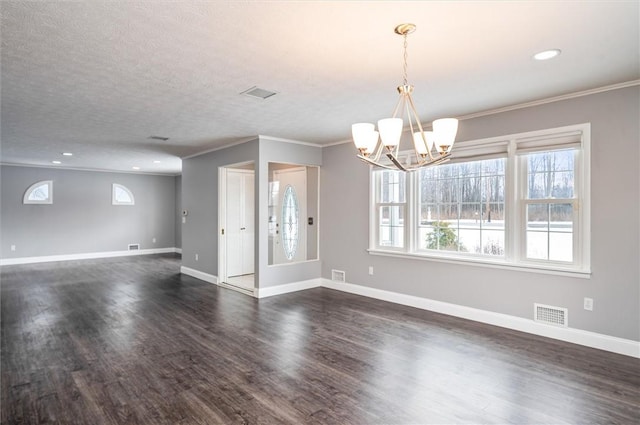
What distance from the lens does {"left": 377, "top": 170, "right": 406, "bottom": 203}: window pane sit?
5.32 metres

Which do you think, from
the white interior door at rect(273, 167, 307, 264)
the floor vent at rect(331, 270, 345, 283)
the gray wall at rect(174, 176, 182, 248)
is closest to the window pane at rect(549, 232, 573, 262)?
the floor vent at rect(331, 270, 345, 283)

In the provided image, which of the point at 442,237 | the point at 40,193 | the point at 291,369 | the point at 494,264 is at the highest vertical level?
the point at 40,193

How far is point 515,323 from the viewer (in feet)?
13.4

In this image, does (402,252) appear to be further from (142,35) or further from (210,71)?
(142,35)

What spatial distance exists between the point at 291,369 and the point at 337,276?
3.11 m

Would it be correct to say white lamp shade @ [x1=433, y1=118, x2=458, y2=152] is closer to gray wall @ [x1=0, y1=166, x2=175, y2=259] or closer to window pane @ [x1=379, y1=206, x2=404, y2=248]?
window pane @ [x1=379, y1=206, x2=404, y2=248]

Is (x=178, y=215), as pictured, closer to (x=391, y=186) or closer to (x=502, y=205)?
(x=391, y=186)

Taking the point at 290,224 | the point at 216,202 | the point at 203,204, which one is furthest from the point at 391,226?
the point at 203,204

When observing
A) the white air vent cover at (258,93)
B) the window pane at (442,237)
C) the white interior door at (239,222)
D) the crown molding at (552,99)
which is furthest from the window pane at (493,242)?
the white interior door at (239,222)

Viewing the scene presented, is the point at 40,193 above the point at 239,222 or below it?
above

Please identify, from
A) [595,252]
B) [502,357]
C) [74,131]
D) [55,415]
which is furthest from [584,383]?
[74,131]

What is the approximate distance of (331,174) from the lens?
246 inches

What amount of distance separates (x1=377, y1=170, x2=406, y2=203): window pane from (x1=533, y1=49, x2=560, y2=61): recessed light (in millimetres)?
2579

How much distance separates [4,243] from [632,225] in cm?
1205
